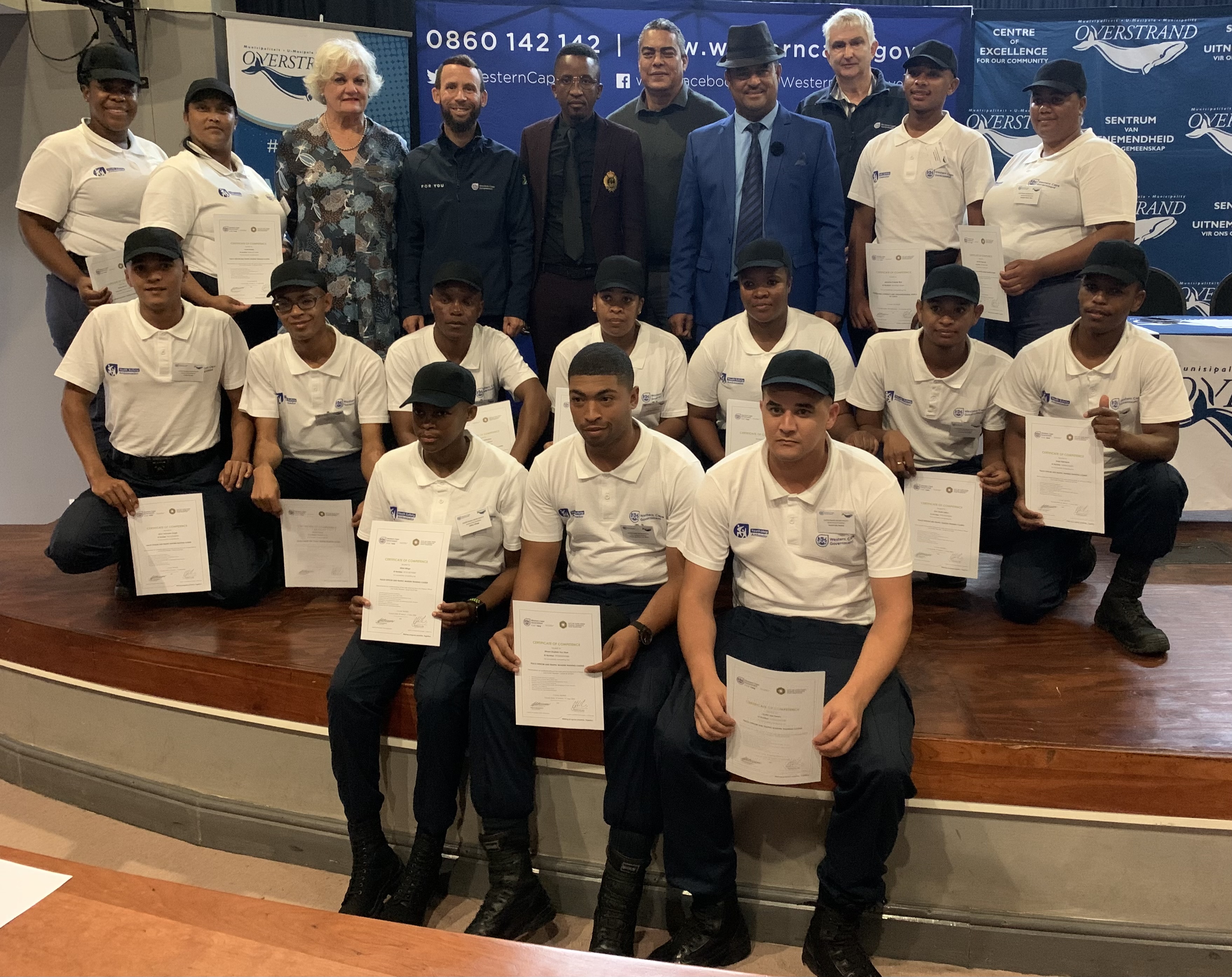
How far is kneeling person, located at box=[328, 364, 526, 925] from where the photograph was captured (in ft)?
8.59

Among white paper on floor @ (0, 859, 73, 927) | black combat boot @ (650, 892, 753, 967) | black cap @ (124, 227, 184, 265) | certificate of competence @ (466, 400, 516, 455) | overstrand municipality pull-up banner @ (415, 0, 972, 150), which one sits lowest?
black combat boot @ (650, 892, 753, 967)

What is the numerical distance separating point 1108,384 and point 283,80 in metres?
4.82

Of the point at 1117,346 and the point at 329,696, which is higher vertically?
the point at 1117,346

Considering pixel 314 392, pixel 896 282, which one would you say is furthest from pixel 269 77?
pixel 896 282

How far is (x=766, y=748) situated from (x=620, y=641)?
1.56 ft

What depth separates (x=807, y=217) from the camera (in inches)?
161

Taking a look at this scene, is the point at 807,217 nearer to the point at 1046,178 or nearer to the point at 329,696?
the point at 1046,178

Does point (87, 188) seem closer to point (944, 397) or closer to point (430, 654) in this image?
point (430, 654)

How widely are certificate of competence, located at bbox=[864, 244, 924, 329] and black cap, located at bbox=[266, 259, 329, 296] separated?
217 centimetres

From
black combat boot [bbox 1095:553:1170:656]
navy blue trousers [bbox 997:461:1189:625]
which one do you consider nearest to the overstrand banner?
A: navy blue trousers [bbox 997:461:1189:625]

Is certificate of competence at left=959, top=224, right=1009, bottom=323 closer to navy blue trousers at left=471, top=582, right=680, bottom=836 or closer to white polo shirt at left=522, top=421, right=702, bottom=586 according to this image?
white polo shirt at left=522, top=421, right=702, bottom=586

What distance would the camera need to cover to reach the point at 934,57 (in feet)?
12.8

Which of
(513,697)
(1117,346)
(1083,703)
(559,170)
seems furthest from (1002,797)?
(559,170)

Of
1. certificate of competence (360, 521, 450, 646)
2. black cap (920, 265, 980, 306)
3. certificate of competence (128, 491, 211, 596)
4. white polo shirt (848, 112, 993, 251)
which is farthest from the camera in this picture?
white polo shirt (848, 112, 993, 251)
